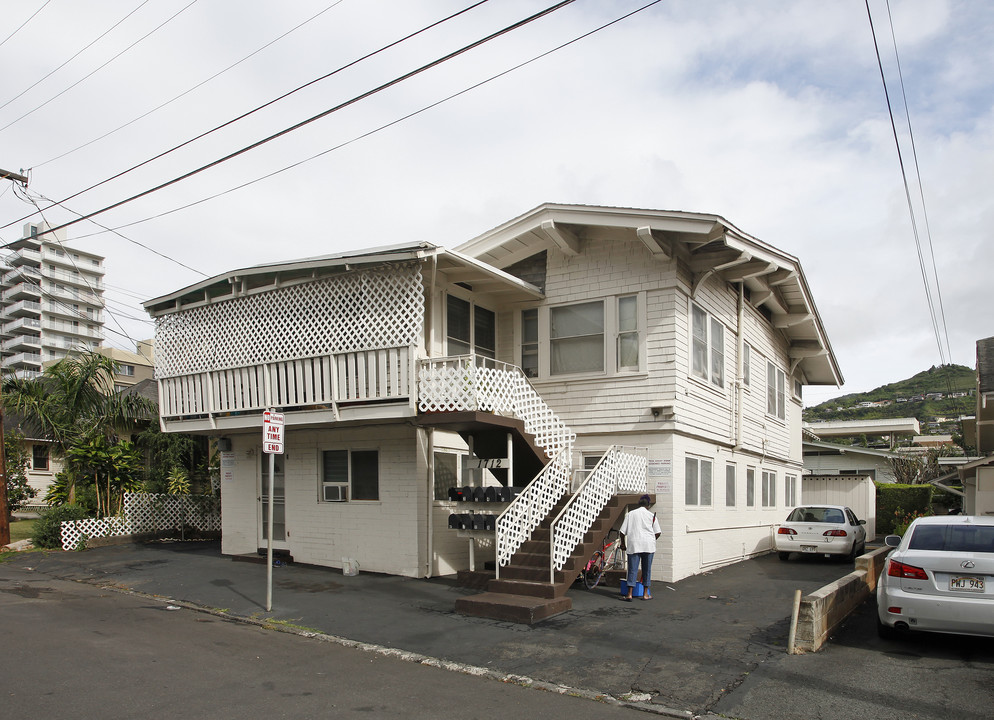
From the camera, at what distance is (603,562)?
1313cm

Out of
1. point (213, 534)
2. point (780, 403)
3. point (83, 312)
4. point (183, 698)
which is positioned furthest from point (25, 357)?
point (183, 698)

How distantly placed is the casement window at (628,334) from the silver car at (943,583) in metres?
6.63

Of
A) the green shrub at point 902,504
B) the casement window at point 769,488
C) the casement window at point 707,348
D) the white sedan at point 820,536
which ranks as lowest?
the green shrub at point 902,504

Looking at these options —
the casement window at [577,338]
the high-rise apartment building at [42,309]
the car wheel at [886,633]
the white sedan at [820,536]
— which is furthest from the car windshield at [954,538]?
the high-rise apartment building at [42,309]

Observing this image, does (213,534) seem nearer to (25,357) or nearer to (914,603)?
(914,603)

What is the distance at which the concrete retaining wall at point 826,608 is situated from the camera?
8.59 meters

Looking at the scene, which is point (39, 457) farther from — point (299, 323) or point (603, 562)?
point (603, 562)

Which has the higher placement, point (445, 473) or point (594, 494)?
point (445, 473)

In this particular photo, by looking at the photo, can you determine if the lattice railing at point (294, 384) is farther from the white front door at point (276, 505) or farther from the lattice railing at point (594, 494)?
the lattice railing at point (594, 494)

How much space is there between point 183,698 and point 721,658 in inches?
215

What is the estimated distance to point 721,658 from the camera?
8445 mm

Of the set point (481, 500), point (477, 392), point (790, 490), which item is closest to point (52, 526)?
point (481, 500)

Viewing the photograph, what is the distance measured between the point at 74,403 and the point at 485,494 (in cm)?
1282

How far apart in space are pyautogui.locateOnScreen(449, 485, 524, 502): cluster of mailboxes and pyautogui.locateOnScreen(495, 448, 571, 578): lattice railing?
443mm
